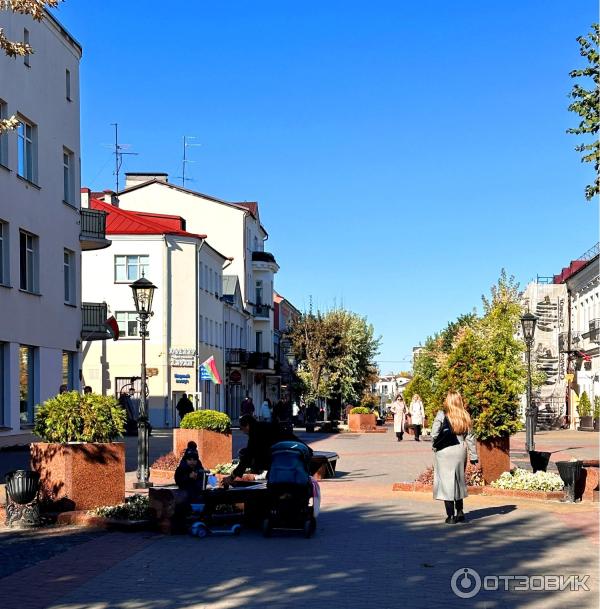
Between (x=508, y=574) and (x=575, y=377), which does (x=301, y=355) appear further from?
(x=508, y=574)

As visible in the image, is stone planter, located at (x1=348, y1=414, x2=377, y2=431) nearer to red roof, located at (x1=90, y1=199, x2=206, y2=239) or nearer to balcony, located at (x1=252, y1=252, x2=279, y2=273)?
red roof, located at (x1=90, y1=199, x2=206, y2=239)

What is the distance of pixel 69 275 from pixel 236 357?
34.7 meters

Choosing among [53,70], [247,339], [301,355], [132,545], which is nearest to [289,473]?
[132,545]

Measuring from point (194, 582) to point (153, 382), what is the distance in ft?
140

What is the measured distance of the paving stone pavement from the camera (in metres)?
8.06

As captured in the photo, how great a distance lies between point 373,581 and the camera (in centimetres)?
878

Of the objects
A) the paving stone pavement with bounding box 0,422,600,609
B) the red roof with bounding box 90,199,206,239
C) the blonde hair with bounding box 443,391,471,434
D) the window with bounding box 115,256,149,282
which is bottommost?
the paving stone pavement with bounding box 0,422,600,609

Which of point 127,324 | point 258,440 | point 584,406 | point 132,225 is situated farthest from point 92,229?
point 584,406

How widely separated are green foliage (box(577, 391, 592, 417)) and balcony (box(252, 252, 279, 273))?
2607cm

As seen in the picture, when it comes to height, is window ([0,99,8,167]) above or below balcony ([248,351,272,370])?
above

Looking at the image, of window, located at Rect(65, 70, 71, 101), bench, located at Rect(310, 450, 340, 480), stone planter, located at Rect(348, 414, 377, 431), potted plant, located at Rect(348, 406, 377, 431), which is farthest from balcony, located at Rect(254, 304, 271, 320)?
bench, located at Rect(310, 450, 340, 480)

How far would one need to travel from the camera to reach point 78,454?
41.7 feet

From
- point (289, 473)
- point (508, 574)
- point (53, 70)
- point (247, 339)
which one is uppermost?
point (53, 70)

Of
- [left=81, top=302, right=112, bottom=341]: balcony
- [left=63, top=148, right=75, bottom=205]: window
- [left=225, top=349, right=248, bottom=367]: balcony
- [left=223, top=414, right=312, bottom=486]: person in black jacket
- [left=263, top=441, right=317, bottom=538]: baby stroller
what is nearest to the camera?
[left=263, top=441, right=317, bottom=538]: baby stroller
